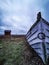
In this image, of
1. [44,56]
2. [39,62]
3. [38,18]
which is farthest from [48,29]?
[39,62]

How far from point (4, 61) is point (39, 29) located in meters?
2.28

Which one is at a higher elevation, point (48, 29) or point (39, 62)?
point (48, 29)

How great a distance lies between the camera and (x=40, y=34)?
487cm

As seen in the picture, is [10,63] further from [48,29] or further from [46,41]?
[48,29]

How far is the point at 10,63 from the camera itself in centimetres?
516

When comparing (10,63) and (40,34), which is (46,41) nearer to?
(40,34)

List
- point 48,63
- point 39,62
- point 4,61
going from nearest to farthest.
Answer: point 48,63 < point 39,62 < point 4,61

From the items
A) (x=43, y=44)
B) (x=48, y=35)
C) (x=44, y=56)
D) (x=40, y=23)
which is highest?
(x=40, y=23)

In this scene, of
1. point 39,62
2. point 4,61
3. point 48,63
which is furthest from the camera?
point 4,61

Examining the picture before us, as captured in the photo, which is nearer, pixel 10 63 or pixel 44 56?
pixel 44 56

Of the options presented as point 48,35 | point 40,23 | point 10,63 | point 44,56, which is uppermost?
point 40,23

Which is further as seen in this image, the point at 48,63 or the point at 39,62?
the point at 39,62

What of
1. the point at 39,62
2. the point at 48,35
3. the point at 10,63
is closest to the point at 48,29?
the point at 48,35

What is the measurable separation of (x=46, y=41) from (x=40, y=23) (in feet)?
2.62
